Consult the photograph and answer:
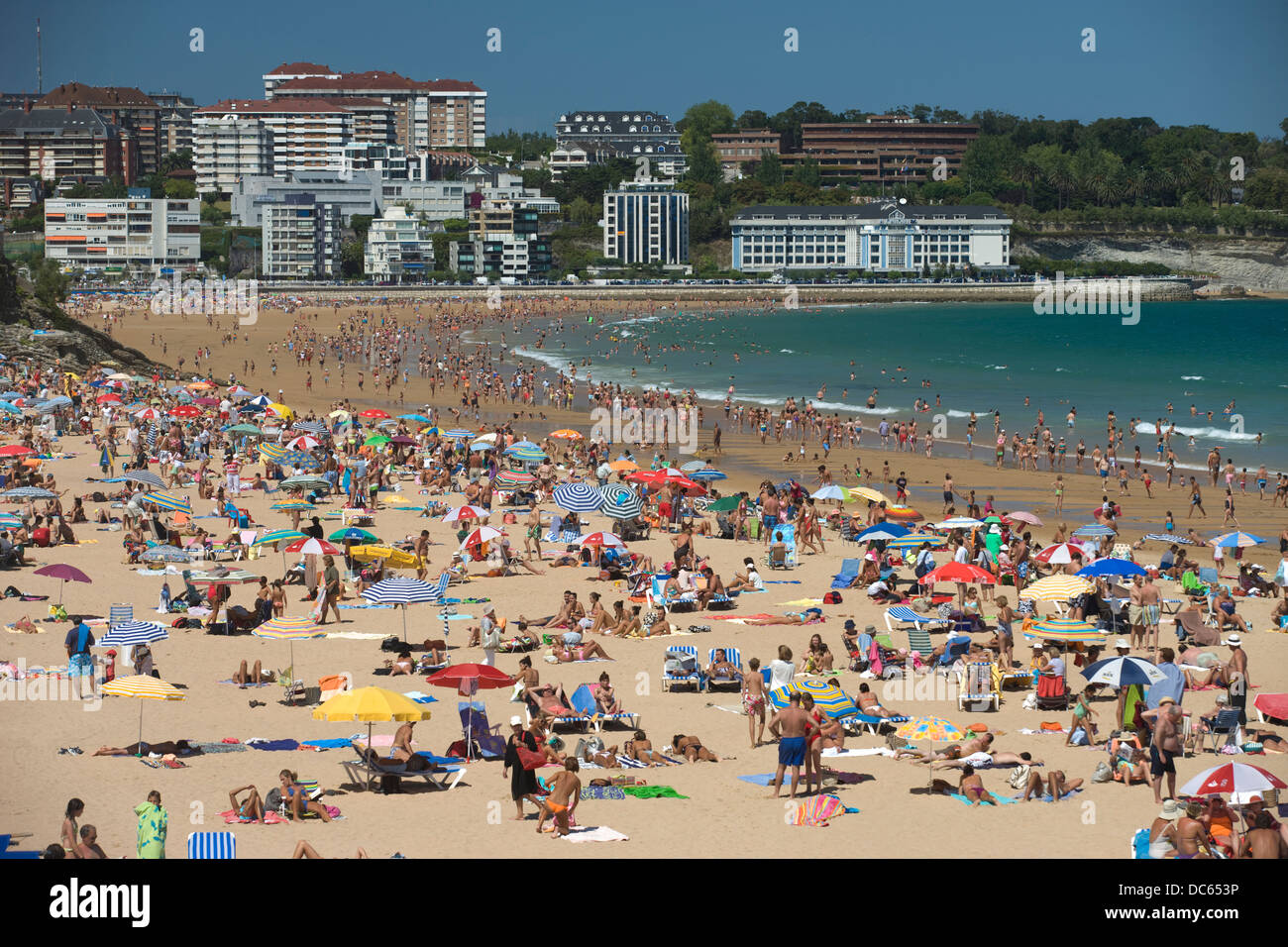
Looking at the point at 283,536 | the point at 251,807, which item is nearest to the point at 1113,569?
the point at 251,807

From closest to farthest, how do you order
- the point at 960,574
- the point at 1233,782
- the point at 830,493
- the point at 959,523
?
the point at 1233,782 → the point at 960,574 → the point at 959,523 → the point at 830,493

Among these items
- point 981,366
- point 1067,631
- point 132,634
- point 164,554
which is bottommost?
point 1067,631

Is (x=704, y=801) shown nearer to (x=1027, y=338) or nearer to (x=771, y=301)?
(x=1027, y=338)

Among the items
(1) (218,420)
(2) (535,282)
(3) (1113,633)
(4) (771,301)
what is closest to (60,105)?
(2) (535,282)

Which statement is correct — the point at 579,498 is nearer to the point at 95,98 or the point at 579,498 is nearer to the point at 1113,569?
the point at 1113,569

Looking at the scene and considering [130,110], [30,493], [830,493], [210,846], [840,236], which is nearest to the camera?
[210,846]

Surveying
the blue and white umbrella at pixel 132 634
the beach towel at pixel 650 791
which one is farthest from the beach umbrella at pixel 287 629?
the beach towel at pixel 650 791

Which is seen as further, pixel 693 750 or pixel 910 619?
A: pixel 910 619
